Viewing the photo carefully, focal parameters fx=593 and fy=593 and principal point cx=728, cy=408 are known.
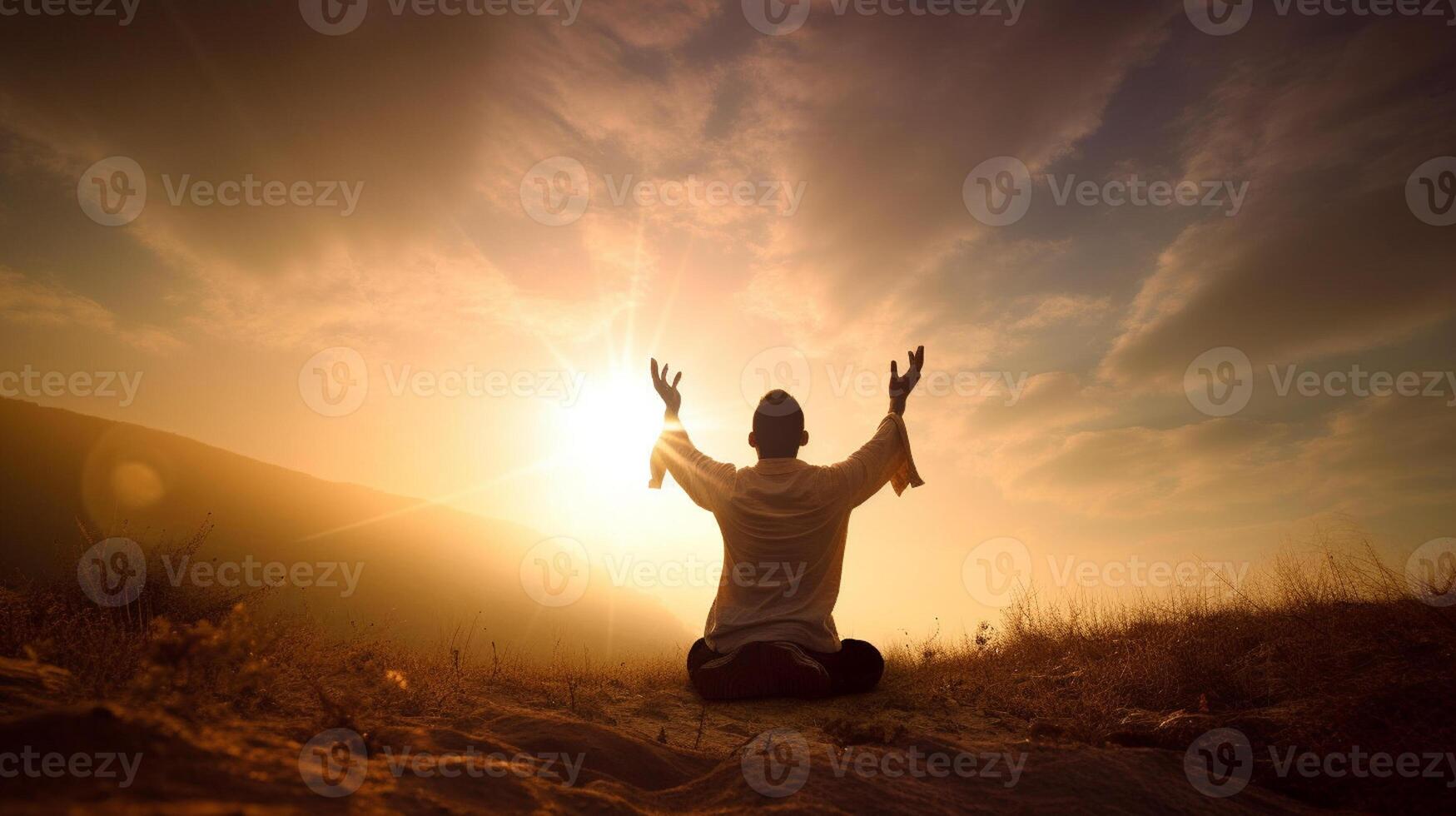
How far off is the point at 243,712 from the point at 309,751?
1.28m

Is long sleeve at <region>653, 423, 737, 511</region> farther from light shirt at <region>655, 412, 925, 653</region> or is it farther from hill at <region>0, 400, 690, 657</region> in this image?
hill at <region>0, 400, 690, 657</region>

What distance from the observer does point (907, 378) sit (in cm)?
568

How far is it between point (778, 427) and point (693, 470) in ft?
3.14

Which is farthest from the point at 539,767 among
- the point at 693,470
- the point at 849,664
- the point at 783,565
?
the point at 849,664

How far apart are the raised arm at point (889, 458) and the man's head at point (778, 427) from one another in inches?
16.0

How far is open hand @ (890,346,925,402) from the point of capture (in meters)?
5.63

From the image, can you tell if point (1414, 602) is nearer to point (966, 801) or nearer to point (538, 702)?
Result: point (966, 801)

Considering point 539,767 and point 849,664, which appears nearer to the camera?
point 539,767

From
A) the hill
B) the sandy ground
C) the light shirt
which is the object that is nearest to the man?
the light shirt

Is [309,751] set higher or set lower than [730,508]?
lower

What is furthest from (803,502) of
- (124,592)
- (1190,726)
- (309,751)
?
(124,592)

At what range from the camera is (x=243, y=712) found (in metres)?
3.19

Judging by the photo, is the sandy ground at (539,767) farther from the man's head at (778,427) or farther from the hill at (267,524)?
the hill at (267,524)

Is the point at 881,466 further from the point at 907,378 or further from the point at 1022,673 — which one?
the point at 1022,673
